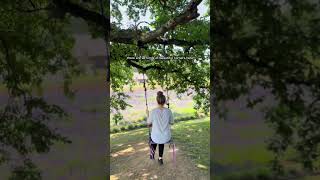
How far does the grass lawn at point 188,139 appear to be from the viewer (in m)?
4.70

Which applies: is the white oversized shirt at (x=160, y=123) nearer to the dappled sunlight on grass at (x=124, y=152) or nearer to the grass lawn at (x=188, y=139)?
the grass lawn at (x=188, y=139)

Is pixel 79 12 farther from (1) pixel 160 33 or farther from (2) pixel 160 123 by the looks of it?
(2) pixel 160 123

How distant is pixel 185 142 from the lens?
4770 millimetres

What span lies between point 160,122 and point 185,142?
0.29m

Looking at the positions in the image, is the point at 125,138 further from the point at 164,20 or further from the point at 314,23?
the point at 314,23

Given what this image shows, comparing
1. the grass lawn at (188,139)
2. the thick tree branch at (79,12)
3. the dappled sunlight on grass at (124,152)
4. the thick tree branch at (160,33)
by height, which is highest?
the thick tree branch at (79,12)

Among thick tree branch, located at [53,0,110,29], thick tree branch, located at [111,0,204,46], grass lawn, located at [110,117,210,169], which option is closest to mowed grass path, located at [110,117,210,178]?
grass lawn, located at [110,117,210,169]

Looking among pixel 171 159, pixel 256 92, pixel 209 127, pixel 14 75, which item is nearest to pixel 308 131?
pixel 256 92

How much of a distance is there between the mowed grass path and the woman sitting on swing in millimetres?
69

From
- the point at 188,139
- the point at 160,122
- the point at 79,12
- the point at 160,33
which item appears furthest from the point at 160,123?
the point at 79,12

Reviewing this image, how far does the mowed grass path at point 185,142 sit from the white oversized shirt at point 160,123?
7 centimetres

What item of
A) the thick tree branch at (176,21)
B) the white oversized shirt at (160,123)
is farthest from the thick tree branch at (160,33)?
the white oversized shirt at (160,123)

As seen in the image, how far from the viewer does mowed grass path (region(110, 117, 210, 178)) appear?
4.69 metres

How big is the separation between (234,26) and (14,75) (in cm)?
183
